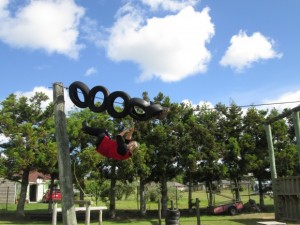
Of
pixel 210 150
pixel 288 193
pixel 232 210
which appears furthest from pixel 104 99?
pixel 232 210

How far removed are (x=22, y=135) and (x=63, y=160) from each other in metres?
14.7

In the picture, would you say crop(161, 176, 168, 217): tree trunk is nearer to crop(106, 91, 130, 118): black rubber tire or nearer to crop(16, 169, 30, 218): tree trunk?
crop(16, 169, 30, 218): tree trunk

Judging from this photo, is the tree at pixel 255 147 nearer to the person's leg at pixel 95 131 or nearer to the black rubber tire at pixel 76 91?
the person's leg at pixel 95 131

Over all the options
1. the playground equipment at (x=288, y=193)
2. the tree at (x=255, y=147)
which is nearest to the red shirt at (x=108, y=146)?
the playground equipment at (x=288, y=193)

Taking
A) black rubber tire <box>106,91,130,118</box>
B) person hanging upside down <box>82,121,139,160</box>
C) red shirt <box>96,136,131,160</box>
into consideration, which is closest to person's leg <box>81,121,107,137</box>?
person hanging upside down <box>82,121,139,160</box>

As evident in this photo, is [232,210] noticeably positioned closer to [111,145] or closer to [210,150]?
[210,150]

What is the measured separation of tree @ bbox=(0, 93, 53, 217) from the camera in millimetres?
20297

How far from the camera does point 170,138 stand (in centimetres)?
2353

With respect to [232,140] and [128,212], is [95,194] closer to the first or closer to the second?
[128,212]

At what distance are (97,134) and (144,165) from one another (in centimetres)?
1455

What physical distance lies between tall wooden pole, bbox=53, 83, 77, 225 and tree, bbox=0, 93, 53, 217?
12535mm

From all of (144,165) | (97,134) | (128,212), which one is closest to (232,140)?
(144,165)

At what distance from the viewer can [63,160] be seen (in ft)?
23.4

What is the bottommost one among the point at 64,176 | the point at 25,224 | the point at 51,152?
the point at 25,224
